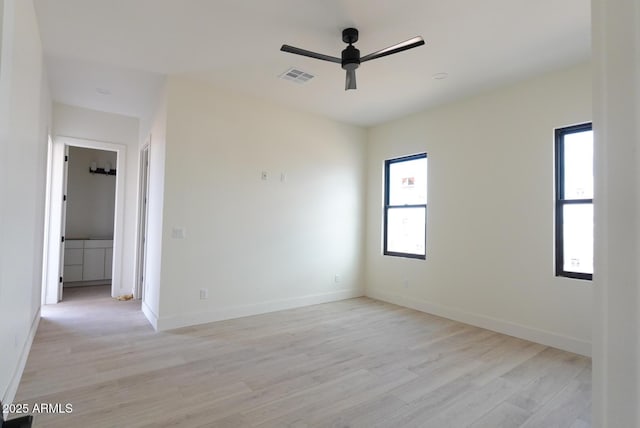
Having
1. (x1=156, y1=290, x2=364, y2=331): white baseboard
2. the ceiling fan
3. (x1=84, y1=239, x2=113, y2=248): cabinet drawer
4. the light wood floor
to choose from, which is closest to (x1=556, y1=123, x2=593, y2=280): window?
the light wood floor

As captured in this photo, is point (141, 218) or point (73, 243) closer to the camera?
point (141, 218)

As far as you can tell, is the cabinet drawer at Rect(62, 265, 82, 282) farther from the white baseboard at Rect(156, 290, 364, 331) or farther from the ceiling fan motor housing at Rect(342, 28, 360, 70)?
the ceiling fan motor housing at Rect(342, 28, 360, 70)

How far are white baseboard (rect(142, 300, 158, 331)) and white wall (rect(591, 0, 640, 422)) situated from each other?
397 cm

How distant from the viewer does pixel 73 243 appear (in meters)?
5.80

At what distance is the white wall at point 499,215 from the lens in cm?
333

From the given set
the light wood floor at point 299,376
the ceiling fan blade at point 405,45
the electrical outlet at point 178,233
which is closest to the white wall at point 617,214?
the light wood floor at point 299,376

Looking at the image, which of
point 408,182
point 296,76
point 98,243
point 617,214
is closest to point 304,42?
point 296,76

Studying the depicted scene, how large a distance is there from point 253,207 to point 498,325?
323 cm

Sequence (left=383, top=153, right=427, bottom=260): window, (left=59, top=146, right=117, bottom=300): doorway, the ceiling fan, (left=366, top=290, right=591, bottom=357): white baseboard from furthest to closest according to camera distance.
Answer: (left=59, top=146, right=117, bottom=300): doorway < (left=383, top=153, right=427, bottom=260): window < (left=366, top=290, right=591, bottom=357): white baseboard < the ceiling fan

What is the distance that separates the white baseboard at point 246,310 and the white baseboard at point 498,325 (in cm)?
78

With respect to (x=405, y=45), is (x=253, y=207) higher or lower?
lower

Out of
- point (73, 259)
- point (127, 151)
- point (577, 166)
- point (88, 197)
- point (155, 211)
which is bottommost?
point (73, 259)

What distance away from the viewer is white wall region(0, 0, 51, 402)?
1.67 m

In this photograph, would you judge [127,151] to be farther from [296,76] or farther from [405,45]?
[405,45]
